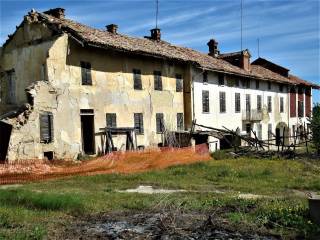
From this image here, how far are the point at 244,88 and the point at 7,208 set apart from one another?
3014 cm

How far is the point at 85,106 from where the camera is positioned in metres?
22.7

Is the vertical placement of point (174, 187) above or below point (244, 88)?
below

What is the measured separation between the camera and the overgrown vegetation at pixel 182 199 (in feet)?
27.8

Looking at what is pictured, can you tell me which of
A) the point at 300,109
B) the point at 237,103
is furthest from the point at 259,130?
the point at 300,109

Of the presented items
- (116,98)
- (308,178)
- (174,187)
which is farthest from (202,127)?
(174,187)

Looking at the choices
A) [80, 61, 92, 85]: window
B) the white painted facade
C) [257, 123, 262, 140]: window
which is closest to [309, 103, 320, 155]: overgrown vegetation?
the white painted facade

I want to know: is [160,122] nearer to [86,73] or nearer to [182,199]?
[86,73]

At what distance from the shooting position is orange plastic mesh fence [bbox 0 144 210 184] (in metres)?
16.6

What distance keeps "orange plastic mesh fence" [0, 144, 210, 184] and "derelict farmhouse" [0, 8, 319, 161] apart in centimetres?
183

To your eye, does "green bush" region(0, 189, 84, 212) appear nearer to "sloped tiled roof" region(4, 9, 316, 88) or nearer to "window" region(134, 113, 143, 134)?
"sloped tiled roof" region(4, 9, 316, 88)

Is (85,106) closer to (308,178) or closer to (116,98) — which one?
(116,98)

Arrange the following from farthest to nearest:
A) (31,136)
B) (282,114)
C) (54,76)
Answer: (282,114)
(54,76)
(31,136)

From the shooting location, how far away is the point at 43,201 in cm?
1022

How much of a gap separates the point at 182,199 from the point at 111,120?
13653 mm
